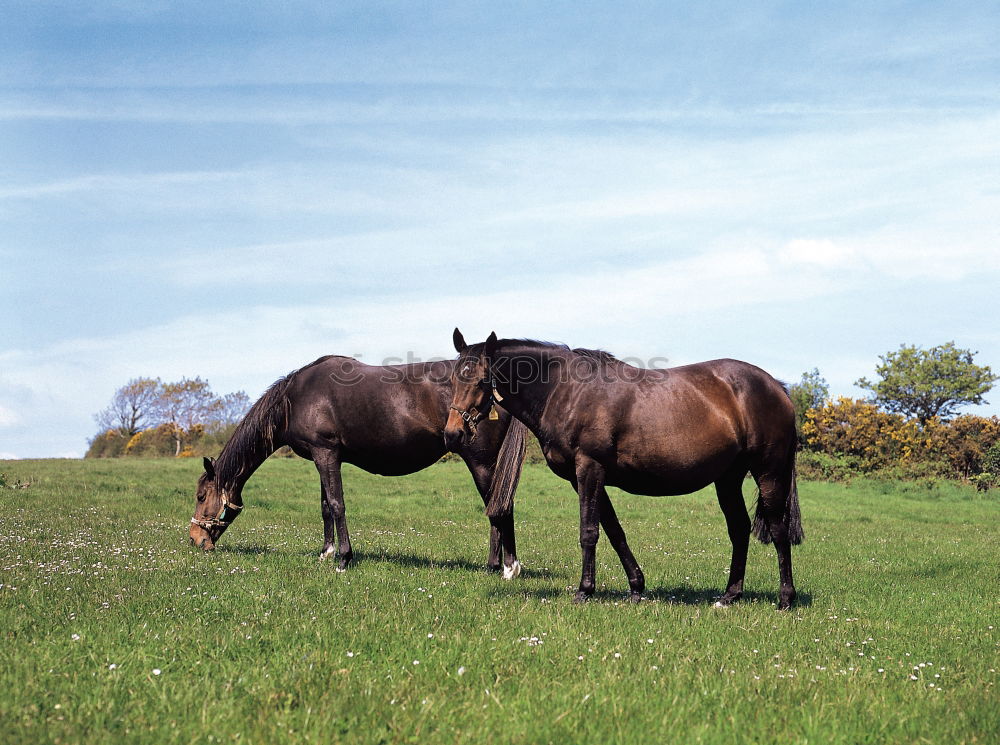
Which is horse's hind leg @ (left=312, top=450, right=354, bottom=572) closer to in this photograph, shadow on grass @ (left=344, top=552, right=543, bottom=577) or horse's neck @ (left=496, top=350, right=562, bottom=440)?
shadow on grass @ (left=344, top=552, right=543, bottom=577)

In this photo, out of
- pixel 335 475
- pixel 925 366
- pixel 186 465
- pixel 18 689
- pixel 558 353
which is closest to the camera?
pixel 18 689

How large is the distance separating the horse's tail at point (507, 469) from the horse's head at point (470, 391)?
1.81 meters

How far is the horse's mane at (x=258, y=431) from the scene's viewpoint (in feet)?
42.9

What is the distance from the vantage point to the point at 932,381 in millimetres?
69625

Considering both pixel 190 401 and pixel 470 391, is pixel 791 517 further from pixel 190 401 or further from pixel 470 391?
pixel 190 401

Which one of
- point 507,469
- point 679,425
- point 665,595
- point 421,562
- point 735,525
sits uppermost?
point 679,425

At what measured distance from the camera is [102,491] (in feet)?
72.1

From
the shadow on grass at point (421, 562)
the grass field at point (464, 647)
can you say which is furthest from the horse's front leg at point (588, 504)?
the shadow on grass at point (421, 562)

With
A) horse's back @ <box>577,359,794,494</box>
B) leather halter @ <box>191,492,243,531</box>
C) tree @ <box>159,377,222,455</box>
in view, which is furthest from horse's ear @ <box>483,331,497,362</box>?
tree @ <box>159,377,222,455</box>

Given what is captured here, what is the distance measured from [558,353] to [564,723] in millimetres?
5040

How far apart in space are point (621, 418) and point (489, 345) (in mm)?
1760

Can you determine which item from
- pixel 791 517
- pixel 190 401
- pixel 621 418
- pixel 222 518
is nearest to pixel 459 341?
pixel 621 418

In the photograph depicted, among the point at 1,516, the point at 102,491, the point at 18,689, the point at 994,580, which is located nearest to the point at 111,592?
the point at 18,689

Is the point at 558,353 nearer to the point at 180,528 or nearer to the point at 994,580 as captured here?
the point at 994,580
